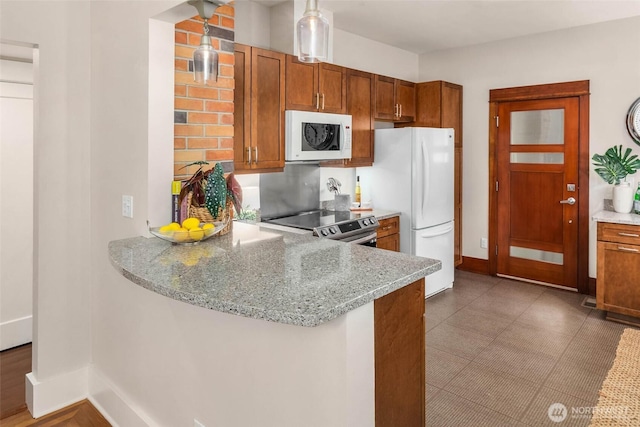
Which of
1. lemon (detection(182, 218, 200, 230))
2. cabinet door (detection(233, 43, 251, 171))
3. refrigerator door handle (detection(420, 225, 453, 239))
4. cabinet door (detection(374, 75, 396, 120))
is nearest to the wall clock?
refrigerator door handle (detection(420, 225, 453, 239))

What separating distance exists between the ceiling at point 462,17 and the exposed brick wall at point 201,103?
1.50m

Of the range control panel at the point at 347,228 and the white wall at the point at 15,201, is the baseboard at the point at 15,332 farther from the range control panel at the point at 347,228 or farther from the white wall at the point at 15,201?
the range control panel at the point at 347,228

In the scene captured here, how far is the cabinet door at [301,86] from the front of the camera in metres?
3.46

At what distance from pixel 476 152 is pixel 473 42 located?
1.24m

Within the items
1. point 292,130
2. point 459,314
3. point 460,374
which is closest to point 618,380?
point 460,374

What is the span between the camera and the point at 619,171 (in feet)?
13.3

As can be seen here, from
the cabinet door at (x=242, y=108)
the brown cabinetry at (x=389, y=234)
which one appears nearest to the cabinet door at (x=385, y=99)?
the brown cabinetry at (x=389, y=234)

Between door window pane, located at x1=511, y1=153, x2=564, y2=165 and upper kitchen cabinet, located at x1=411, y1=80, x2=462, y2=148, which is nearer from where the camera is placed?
door window pane, located at x1=511, y1=153, x2=564, y2=165

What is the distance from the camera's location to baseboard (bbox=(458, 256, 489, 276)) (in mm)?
5242

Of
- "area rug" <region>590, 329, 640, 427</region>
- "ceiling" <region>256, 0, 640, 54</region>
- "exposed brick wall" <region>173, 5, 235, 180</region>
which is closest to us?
"exposed brick wall" <region>173, 5, 235, 180</region>

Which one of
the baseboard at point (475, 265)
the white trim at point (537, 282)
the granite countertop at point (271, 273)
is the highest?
the granite countertop at point (271, 273)

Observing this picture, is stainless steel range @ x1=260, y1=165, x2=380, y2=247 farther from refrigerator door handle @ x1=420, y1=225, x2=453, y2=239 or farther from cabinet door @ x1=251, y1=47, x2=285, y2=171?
refrigerator door handle @ x1=420, y1=225, x2=453, y2=239

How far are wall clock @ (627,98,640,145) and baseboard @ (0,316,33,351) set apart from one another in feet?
18.3

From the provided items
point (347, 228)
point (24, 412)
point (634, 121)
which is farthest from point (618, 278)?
point (24, 412)
